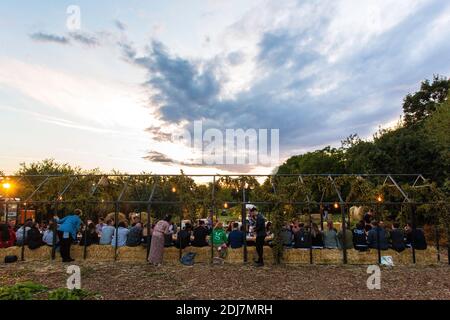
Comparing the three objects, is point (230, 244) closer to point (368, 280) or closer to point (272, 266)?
point (272, 266)

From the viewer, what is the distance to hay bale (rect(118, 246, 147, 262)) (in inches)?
473

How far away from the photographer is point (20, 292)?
625 centimetres

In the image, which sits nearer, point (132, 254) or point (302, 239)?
point (302, 239)

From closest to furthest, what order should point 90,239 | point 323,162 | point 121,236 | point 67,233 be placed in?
point 67,233 → point 121,236 → point 90,239 → point 323,162

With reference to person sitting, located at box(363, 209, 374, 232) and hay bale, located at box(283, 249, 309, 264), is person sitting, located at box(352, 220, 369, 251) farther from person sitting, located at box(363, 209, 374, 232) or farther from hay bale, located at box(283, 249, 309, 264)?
hay bale, located at box(283, 249, 309, 264)

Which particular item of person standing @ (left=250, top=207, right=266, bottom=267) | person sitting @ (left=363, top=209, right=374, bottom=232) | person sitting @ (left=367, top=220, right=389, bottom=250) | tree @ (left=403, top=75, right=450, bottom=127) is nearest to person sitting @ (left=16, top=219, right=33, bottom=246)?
person standing @ (left=250, top=207, right=266, bottom=267)

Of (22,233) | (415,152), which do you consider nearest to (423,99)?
(415,152)

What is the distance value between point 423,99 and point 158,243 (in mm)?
34466

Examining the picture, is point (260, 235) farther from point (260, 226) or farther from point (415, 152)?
Answer: point (415, 152)

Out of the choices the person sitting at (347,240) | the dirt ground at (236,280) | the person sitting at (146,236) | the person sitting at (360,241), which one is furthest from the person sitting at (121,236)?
the person sitting at (360,241)

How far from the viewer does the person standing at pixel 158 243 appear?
36.7 feet

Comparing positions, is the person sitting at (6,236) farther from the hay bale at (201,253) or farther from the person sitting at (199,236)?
the person sitting at (199,236)

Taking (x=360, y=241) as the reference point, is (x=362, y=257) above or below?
below
